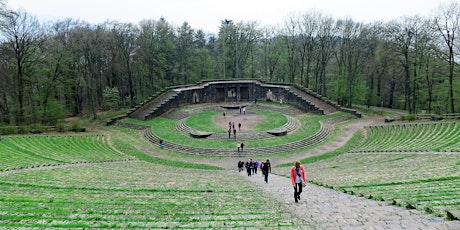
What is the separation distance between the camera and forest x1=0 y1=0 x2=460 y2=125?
35.4 metres

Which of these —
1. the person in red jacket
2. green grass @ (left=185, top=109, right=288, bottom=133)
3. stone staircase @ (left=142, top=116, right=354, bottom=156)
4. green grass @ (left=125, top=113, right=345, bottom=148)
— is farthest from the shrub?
the person in red jacket

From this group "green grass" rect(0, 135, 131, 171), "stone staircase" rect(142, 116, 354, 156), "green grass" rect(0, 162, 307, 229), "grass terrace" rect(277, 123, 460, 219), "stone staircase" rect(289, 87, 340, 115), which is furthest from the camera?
"stone staircase" rect(289, 87, 340, 115)

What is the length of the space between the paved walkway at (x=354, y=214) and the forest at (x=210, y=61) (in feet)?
100

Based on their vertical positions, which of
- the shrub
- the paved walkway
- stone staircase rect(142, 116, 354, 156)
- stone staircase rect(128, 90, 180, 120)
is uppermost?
stone staircase rect(128, 90, 180, 120)

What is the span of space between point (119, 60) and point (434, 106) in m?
51.1

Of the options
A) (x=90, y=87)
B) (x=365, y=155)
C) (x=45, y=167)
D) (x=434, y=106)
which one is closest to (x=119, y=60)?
(x=90, y=87)

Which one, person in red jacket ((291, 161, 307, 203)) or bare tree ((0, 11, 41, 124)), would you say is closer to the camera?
person in red jacket ((291, 161, 307, 203))

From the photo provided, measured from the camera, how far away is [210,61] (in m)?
59.1

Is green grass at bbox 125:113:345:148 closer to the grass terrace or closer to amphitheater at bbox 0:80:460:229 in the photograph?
amphitheater at bbox 0:80:460:229

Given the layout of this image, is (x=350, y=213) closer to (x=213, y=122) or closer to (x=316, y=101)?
(x=213, y=122)

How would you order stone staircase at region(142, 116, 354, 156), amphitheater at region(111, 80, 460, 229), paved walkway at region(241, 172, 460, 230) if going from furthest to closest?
stone staircase at region(142, 116, 354, 156)
amphitheater at region(111, 80, 460, 229)
paved walkway at region(241, 172, 460, 230)

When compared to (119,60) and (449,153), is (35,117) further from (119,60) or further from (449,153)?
(449,153)

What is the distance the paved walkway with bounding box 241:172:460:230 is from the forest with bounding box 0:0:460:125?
100 feet

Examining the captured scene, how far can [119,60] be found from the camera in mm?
49906
